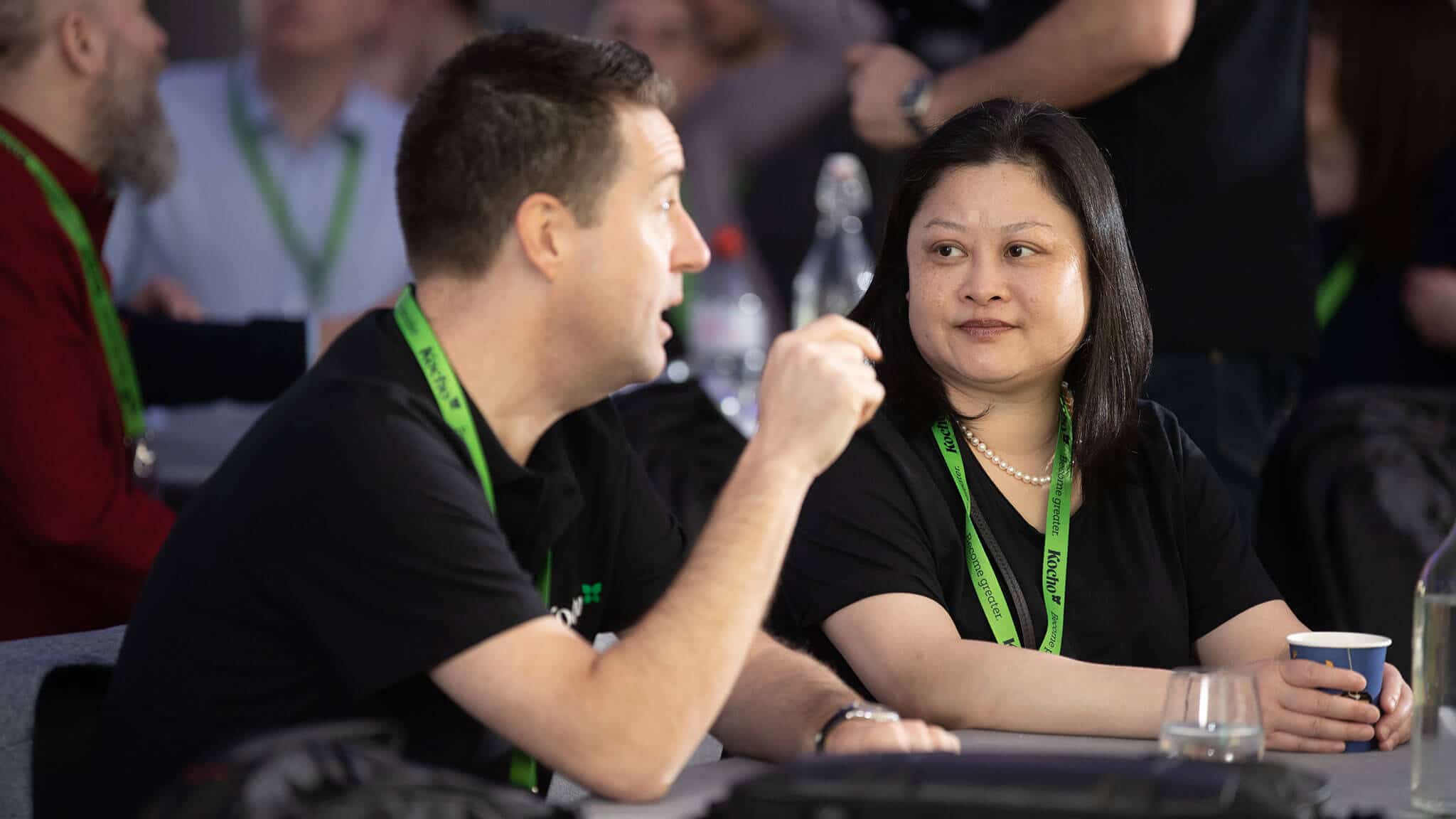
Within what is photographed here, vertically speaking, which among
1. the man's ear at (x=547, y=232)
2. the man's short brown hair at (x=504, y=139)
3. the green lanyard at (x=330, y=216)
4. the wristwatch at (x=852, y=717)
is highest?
the man's short brown hair at (x=504, y=139)

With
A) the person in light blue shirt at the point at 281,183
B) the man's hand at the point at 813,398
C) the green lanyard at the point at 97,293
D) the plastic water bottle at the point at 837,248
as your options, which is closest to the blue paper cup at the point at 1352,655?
the man's hand at the point at 813,398

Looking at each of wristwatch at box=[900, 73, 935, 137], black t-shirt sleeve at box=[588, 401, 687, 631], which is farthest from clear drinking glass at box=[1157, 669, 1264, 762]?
wristwatch at box=[900, 73, 935, 137]

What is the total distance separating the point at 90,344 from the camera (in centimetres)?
234

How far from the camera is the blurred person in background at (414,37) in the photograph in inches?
195

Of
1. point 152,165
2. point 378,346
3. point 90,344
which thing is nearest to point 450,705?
point 378,346

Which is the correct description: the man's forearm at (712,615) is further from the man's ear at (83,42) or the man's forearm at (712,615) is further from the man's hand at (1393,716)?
the man's ear at (83,42)

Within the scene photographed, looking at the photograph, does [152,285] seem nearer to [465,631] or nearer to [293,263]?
[293,263]

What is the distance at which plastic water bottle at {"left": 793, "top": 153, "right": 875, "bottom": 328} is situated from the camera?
391 centimetres

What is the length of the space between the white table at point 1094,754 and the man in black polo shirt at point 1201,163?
28.0 inches

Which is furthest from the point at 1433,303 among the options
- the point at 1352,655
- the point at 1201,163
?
the point at 1352,655

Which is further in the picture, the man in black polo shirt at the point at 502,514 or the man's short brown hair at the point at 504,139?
the man's short brown hair at the point at 504,139

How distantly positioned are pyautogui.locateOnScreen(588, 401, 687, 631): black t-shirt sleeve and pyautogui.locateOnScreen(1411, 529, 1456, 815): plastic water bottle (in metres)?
0.69

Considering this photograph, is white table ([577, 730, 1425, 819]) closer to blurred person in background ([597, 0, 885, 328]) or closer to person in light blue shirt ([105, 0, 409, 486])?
blurred person in background ([597, 0, 885, 328])

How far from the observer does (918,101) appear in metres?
2.25
